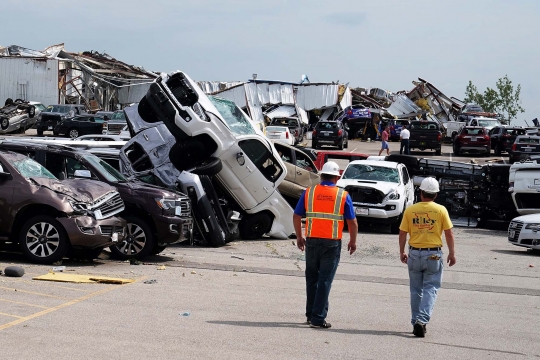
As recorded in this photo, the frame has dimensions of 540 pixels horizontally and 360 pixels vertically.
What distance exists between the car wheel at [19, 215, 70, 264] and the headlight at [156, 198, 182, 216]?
190cm

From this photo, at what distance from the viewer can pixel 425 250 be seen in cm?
855

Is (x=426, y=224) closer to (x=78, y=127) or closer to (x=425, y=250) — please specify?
(x=425, y=250)

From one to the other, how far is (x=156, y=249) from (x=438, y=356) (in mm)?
7439

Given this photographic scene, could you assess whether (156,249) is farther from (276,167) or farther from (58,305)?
(58,305)


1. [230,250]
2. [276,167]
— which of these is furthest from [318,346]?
Answer: [276,167]

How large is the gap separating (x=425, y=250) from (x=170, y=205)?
605cm

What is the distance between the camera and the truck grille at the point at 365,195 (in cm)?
1992

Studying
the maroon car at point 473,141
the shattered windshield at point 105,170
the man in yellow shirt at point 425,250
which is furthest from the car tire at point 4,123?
the man in yellow shirt at point 425,250

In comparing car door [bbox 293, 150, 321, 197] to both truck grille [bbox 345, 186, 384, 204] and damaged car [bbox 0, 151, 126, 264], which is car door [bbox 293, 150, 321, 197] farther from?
damaged car [bbox 0, 151, 126, 264]

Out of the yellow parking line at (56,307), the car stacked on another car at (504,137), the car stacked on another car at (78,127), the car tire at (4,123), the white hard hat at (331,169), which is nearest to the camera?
the yellow parking line at (56,307)

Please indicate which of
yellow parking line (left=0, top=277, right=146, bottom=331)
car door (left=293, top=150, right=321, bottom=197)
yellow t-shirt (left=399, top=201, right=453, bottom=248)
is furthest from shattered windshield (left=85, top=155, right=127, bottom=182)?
yellow t-shirt (left=399, top=201, right=453, bottom=248)

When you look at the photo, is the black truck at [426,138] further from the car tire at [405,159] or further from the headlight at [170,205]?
the headlight at [170,205]

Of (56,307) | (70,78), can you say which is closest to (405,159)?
(56,307)

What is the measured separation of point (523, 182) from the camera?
20.1m
